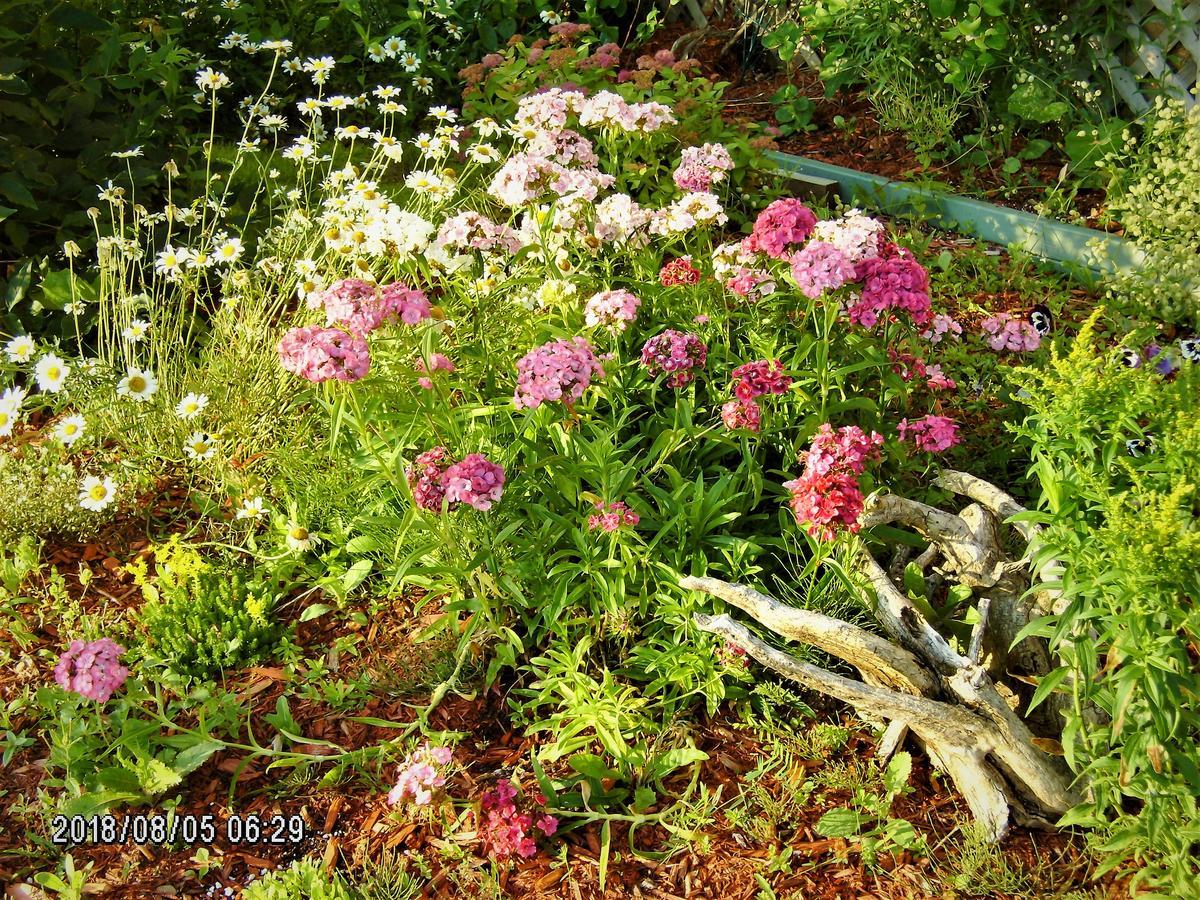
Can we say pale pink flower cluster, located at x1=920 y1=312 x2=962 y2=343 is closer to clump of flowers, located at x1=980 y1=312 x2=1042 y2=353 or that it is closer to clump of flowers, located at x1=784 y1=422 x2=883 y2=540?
clump of flowers, located at x1=980 y1=312 x2=1042 y2=353

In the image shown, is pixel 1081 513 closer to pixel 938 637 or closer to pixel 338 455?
pixel 938 637

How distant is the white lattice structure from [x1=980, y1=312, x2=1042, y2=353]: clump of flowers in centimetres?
207

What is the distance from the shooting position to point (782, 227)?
108 inches

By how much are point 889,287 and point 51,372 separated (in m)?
2.43

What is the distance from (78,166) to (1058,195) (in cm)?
383

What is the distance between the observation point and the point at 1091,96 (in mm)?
4422

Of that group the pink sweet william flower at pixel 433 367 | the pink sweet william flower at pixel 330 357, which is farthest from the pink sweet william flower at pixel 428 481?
the pink sweet william flower at pixel 330 357

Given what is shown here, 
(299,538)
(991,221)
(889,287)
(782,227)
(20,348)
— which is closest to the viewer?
(889,287)

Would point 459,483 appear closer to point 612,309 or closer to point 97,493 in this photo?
point 612,309

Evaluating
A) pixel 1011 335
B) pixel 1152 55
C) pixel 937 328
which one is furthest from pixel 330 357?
pixel 1152 55

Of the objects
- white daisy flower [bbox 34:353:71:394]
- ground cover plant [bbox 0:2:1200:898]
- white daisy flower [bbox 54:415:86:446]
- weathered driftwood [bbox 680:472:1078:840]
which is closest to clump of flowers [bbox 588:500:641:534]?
ground cover plant [bbox 0:2:1200:898]

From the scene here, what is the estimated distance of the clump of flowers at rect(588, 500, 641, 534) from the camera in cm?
241

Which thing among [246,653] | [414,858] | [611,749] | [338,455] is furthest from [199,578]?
[611,749]

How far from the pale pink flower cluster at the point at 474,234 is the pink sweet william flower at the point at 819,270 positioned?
873 millimetres
